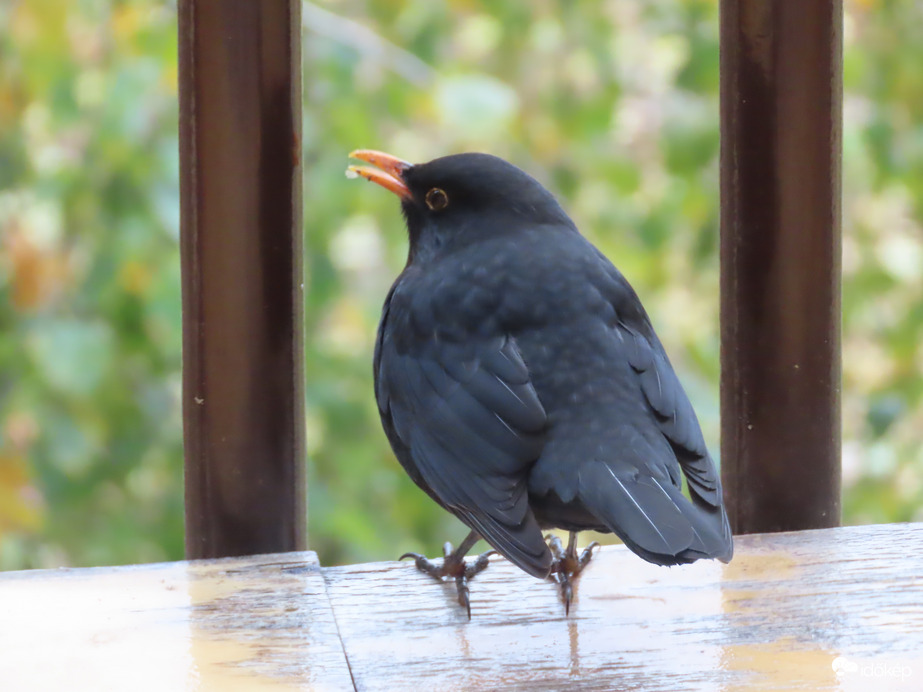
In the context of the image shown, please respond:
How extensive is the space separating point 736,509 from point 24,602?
1287 mm

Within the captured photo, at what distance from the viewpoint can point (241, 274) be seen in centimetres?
222

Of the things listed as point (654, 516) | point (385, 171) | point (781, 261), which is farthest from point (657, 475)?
point (385, 171)

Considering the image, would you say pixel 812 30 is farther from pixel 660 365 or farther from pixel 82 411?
pixel 82 411

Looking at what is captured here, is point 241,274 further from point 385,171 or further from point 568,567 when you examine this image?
point 568,567

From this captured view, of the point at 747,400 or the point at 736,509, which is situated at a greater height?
the point at 747,400

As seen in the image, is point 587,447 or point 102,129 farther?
point 102,129

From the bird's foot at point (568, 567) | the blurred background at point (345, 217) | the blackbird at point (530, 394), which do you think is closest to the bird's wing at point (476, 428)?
the blackbird at point (530, 394)

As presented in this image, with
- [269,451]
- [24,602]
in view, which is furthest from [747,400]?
[24,602]

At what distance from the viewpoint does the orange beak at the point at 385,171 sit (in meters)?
2.48

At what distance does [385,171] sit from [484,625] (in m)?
1.00

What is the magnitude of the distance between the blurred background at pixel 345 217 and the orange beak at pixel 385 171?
3.87 feet

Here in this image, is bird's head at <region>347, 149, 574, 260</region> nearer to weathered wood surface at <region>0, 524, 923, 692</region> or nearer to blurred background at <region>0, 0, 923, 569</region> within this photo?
weathered wood surface at <region>0, 524, 923, 692</region>

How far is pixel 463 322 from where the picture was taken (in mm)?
2168

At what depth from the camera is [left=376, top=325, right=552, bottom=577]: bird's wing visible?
1.87m
